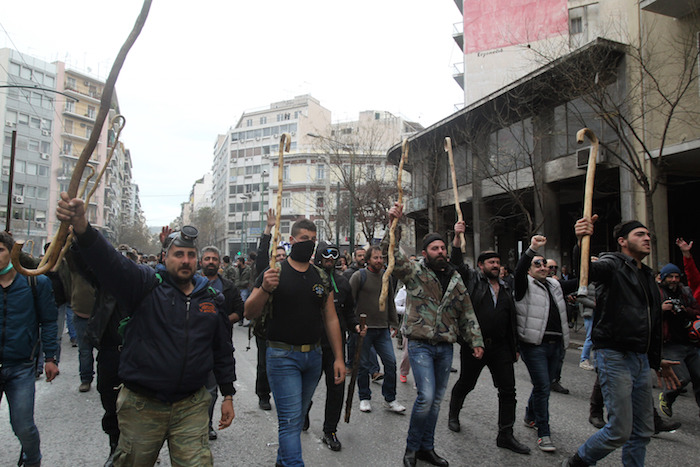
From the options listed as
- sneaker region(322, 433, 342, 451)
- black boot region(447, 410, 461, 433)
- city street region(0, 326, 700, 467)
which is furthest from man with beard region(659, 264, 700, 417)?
sneaker region(322, 433, 342, 451)

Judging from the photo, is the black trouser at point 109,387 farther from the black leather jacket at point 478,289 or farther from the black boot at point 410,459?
the black leather jacket at point 478,289

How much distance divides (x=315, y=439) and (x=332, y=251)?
1950mm

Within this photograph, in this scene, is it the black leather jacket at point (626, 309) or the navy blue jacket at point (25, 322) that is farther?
the black leather jacket at point (626, 309)

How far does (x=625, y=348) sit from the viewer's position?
364 cm

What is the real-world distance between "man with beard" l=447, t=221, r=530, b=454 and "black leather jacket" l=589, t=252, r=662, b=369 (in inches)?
45.8

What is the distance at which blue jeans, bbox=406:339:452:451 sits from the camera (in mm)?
4133

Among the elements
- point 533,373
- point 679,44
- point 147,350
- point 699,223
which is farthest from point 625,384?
point 699,223

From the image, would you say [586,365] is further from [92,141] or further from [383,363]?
[92,141]

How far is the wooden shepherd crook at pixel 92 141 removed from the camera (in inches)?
98.2

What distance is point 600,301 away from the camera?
12.7 feet

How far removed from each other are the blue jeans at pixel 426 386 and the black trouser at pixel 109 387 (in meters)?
2.51

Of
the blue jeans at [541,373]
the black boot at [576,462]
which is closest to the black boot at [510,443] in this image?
the blue jeans at [541,373]

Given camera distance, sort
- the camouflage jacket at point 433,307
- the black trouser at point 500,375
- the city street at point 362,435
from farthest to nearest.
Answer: the black trouser at point 500,375 < the city street at point 362,435 < the camouflage jacket at point 433,307

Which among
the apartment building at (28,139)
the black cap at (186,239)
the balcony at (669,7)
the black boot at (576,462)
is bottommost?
the black boot at (576,462)
